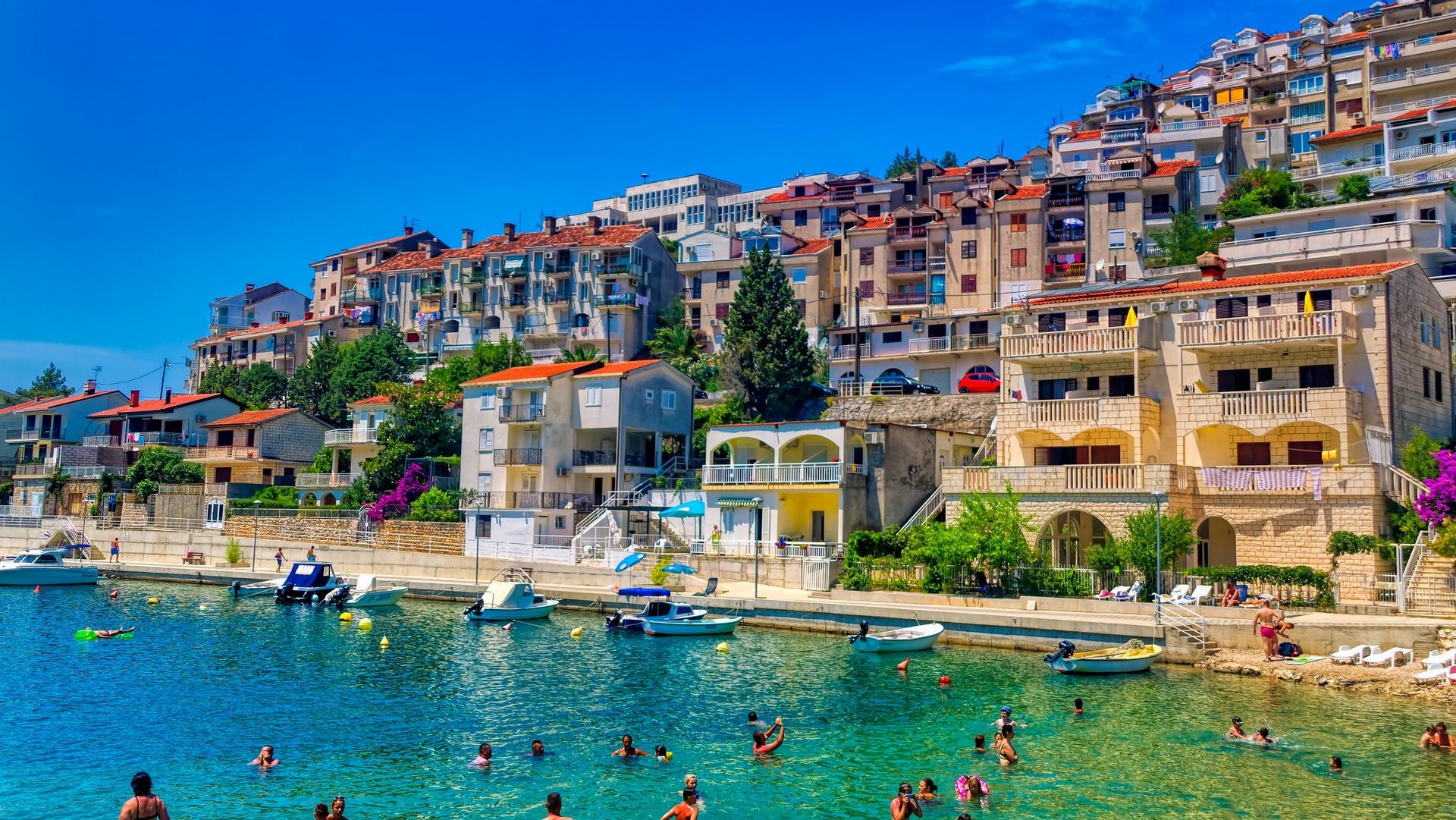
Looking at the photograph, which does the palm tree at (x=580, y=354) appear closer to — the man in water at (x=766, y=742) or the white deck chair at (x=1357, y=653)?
the white deck chair at (x=1357, y=653)

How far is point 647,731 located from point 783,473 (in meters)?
26.6

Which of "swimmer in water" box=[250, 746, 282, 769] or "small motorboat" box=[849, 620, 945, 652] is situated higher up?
"small motorboat" box=[849, 620, 945, 652]

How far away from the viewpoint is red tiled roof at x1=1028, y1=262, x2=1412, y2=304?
4562 cm

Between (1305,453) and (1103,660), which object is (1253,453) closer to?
(1305,453)

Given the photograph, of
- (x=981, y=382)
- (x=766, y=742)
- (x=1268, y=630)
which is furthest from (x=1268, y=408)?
(x=766, y=742)

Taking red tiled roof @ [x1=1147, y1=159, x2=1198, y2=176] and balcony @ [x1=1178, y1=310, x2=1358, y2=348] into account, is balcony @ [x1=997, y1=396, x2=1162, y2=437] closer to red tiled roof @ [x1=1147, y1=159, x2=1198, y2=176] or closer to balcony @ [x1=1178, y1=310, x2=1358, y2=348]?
balcony @ [x1=1178, y1=310, x2=1358, y2=348]

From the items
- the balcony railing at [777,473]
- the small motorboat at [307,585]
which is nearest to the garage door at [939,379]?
the balcony railing at [777,473]

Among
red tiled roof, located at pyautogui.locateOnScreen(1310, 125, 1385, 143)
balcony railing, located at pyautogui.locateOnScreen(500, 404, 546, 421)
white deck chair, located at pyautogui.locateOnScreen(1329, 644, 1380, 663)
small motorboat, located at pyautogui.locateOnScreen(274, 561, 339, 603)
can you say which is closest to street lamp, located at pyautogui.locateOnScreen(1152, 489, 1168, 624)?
white deck chair, located at pyautogui.locateOnScreen(1329, 644, 1380, 663)

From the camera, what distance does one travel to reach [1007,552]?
4416cm

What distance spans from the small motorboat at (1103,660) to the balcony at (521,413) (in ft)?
119

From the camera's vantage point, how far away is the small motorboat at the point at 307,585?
2272 inches

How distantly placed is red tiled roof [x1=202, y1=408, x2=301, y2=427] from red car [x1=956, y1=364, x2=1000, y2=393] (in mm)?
48387

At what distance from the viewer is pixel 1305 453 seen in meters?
44.6

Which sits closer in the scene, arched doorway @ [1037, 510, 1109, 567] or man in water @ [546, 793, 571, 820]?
man in water @ [546, 793, 571, 820]
